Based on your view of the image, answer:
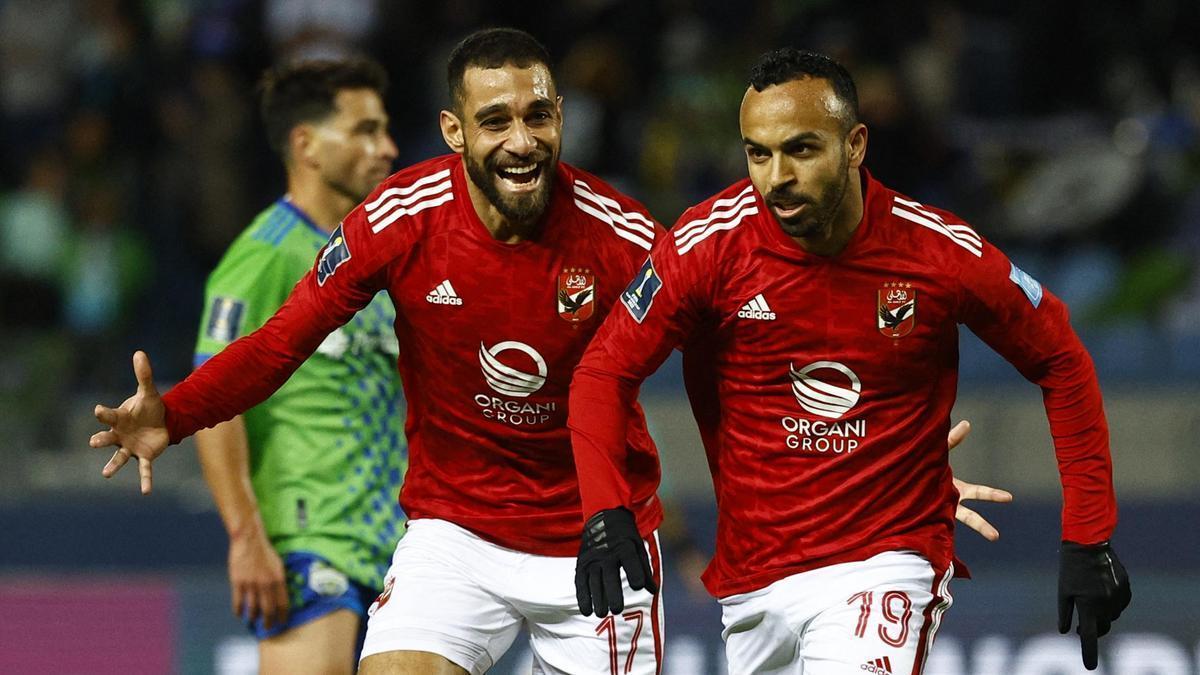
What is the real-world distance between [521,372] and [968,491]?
47.2 inches

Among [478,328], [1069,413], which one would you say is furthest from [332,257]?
[1069,413]

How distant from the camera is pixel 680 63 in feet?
37.1

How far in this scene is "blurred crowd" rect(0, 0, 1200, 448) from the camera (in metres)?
9.99

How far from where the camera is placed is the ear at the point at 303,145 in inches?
222

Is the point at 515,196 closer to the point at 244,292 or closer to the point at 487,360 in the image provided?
the point at 487,360

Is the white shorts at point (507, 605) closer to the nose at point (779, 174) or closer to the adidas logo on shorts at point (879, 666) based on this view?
the adidas logo on shorts at point (879, 666)

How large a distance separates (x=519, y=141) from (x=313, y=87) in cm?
156

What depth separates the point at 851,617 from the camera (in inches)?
167

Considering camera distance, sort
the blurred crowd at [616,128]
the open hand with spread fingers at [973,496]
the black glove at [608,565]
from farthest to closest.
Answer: the blurred crowd at [616,128] < the open hand with spread fingers at [973,496] < the black glove at [608,565]

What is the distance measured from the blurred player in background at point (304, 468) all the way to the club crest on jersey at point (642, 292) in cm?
127

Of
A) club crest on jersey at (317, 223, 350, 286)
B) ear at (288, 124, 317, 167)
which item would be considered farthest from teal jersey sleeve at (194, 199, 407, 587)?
club crest on jersey at (317, 223, 350, 286)

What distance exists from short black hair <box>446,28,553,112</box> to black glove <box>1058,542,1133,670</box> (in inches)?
69.5

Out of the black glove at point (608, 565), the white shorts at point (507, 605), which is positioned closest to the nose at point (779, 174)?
the black glove at point (608, 565)

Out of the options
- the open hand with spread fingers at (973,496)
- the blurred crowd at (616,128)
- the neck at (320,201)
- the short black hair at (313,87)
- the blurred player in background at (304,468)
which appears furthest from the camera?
the blurred crowd at (616,128)
